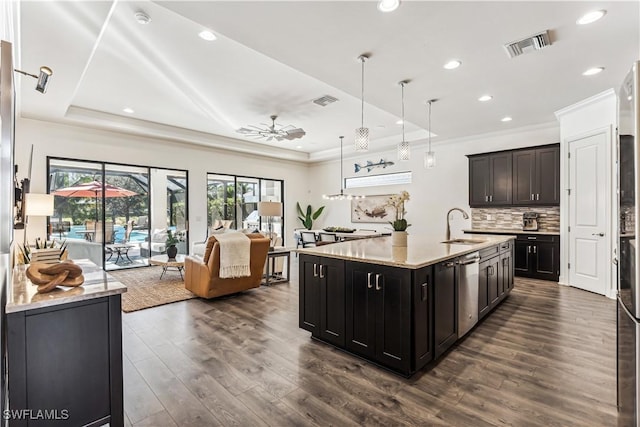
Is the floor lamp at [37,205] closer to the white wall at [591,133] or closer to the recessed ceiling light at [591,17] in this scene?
the recessed ceiling light at [591,17]

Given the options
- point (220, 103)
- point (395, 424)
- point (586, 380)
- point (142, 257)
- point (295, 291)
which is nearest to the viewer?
point (395, 424)

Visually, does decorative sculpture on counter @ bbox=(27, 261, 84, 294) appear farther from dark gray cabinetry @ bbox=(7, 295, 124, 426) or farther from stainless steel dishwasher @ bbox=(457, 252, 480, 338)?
stainless steel dishwasher @ bbox=(457, 252, 480, 338)

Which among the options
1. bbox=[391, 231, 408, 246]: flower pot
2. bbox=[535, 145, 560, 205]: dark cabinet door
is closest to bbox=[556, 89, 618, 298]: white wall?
bbox=[535, 145, 560, 205]: dark cabinet door

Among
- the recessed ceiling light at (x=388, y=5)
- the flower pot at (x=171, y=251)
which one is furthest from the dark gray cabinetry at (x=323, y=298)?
the flower pot at (x=171, y=251)

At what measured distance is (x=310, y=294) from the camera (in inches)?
120

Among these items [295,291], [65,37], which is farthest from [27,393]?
[295,291]

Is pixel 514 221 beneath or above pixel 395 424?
above

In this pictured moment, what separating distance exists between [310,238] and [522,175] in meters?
4.66

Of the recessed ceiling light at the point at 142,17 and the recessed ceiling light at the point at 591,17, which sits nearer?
the recessed ceiling light at the point at 591,17

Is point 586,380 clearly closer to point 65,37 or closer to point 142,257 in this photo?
point 65,37

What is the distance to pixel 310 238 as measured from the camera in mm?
7461

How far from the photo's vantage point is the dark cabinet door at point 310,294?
117 inches

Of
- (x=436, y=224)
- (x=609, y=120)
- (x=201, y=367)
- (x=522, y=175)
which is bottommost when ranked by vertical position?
(x=201, y=367)

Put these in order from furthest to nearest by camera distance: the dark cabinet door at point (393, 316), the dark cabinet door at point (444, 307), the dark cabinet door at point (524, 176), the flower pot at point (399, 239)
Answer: the dark cabinet door at point (524, 176)
the flower pot at point (399, 239)
the dark cabinet door at point (444, 307)
the dark cabinet door at point (393, 316)
